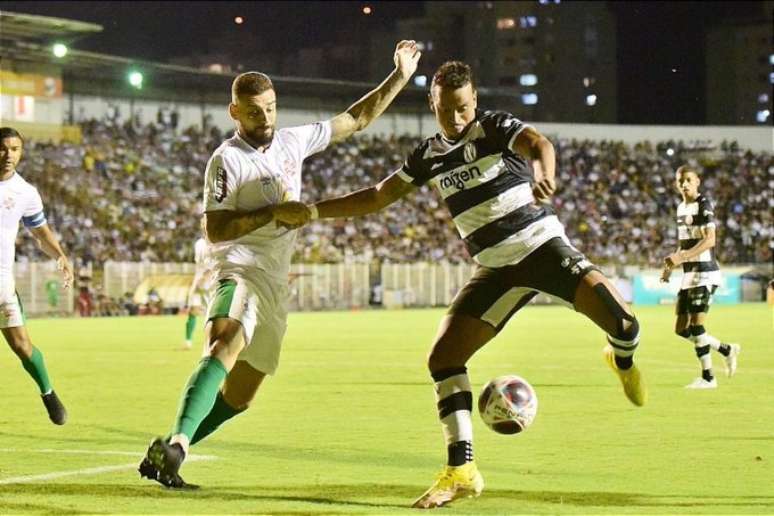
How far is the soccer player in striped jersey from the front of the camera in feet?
52.3

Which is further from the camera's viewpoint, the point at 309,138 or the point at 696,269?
the point at 696,269

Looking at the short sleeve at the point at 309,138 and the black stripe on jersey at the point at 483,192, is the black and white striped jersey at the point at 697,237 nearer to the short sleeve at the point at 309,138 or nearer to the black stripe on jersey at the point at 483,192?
the short sleeve at the point at 309,138

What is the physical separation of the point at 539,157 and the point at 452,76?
2.52ft

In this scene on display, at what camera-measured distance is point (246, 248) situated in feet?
26.5

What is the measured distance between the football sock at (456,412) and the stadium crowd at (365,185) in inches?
1634

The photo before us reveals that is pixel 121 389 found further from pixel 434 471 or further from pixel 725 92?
pixel 725 92

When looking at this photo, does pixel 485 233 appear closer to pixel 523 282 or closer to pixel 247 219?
pixel 523 282

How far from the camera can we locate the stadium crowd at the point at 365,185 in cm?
5150

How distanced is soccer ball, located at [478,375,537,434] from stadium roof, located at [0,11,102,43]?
4667 centimetres

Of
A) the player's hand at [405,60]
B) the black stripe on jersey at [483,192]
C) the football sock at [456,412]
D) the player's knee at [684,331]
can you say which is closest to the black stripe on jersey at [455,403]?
the football sock at [456,412]

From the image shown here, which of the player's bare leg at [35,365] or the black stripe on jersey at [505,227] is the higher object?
the black stripe on jersey at [505,227]

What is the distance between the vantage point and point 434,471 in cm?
895

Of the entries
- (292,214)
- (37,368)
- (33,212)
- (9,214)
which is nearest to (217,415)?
(292,214)

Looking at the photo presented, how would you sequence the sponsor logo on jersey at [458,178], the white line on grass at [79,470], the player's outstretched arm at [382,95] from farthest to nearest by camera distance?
the player's outstretched arm at [382,95] < the white line on grass at [79,470] < the sponsor logo on jersey at [458,178]
